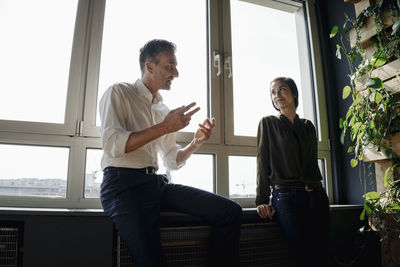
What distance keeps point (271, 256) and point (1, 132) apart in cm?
168

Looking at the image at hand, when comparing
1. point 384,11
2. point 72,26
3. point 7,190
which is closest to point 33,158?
point 7,190

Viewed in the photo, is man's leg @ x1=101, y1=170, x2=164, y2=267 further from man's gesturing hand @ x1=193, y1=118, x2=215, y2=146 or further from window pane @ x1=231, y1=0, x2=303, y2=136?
window pane @ x1=231, y1=0, x2=303, y2=136

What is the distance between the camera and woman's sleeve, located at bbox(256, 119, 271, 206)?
1.60 meters

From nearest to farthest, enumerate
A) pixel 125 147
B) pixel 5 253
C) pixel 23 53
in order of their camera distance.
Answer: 1. pixel 125 147
2. pixel 5 253
3. pixel 23 53

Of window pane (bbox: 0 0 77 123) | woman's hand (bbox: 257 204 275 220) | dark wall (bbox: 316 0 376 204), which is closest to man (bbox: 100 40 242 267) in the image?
woman's hand (bbox: 257 204 275 220)

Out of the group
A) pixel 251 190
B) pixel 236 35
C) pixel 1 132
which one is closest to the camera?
pixel 1 132

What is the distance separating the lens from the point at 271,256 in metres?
1.64

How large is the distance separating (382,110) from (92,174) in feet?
5.73

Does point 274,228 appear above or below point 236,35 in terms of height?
below

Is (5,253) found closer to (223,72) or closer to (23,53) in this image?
(23,53)

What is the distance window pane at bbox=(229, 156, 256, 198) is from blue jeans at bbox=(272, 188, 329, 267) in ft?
1.76

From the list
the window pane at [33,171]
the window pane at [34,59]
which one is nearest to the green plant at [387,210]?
the window pane at [33,171]

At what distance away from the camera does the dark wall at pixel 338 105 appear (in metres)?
2.20

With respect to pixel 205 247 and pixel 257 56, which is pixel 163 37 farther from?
pixel 205 247
